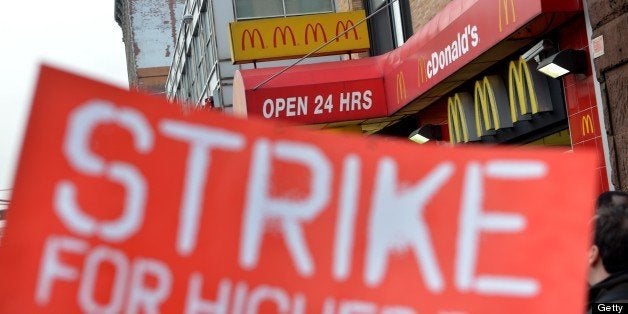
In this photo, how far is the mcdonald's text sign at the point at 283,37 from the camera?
48.8 feet

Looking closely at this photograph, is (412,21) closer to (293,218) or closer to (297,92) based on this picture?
(297,92)

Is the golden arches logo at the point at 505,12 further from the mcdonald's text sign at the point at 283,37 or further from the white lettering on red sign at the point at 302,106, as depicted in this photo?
the mcdonald's text sign at the point at 283,37

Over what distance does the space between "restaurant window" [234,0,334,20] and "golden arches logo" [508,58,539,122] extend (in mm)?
14334

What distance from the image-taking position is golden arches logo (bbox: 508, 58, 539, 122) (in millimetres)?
10211

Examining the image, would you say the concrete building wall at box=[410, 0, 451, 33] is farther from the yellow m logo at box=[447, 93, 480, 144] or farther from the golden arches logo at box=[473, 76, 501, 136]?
the golden arches logo at box=[473, 76, 501, 136]

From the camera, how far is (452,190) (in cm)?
222

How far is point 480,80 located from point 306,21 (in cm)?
385

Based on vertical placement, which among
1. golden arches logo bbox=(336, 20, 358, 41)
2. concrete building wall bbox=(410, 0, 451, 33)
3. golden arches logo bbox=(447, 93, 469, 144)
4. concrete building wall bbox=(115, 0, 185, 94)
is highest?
concrete building wall bbox=(115, 0, 185, 94)

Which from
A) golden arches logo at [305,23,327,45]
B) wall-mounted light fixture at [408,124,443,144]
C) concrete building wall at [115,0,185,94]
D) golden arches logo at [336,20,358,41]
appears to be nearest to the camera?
wall-mounted light fixture at [408,124,443,144]

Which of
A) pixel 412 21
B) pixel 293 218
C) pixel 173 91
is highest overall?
pixel 173 91

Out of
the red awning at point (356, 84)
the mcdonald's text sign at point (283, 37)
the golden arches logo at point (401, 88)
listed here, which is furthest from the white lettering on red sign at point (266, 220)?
the mcdonald's text sign at point (283, 37)

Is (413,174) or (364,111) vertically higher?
(364,111)

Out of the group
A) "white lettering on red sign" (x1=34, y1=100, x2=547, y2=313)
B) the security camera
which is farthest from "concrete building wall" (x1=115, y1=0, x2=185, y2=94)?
"white lettering on red sign" (x1=34, y1=100, x2=547, y2=313)

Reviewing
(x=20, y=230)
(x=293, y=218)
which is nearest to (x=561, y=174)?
(x=293, y=218)
